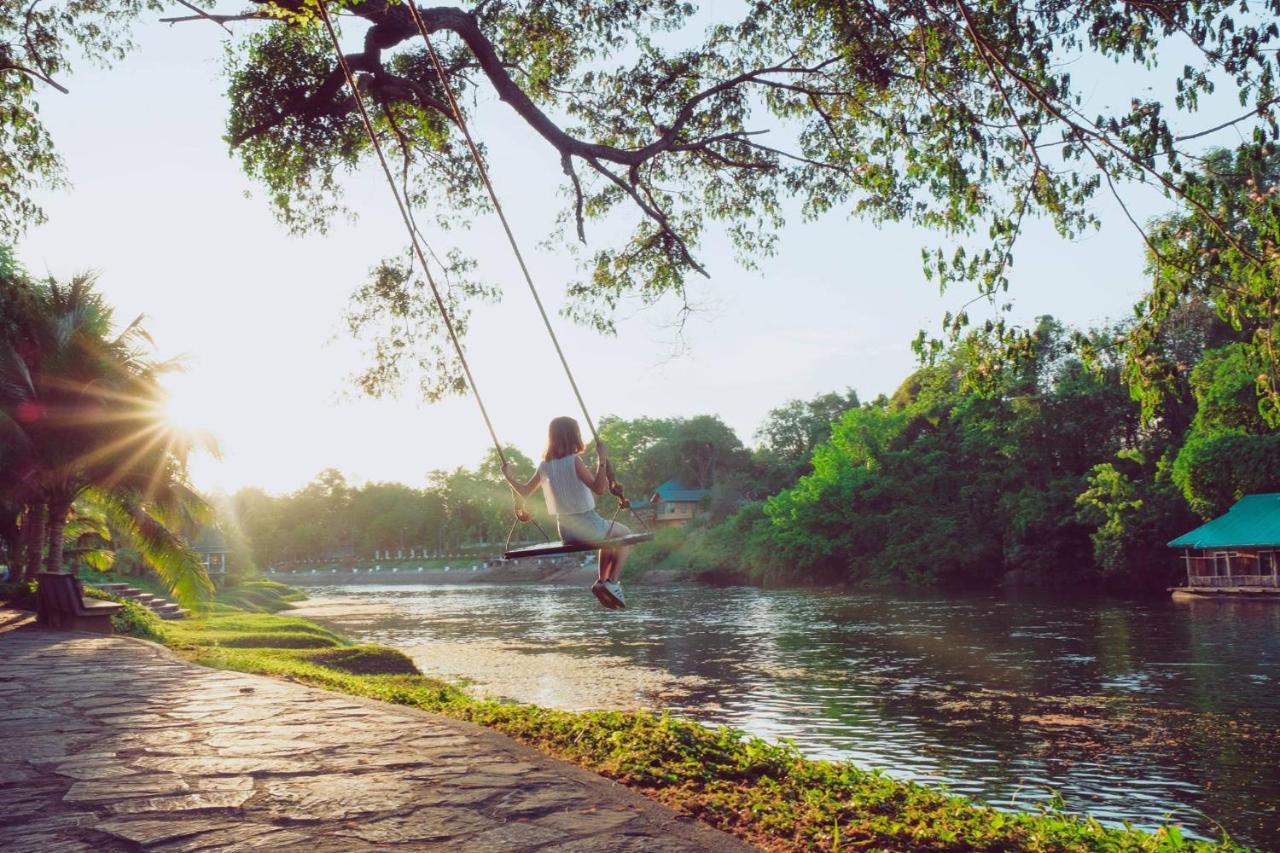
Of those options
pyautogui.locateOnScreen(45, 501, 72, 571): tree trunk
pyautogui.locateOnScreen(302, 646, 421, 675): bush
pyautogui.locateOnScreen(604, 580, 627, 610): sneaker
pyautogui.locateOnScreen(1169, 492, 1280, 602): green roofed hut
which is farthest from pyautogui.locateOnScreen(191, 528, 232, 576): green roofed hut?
pyautogui.locateOnScreen(604, 580, 627, 610): sneaker

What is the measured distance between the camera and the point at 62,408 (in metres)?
19.2

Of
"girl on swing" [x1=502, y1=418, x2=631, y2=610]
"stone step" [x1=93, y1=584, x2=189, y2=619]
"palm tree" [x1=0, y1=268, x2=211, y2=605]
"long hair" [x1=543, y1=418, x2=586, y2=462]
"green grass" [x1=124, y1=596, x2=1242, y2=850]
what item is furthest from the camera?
"stone step" [x1=93, y1=584, x2=189, y2=619]

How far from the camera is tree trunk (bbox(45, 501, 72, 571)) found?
19625mm

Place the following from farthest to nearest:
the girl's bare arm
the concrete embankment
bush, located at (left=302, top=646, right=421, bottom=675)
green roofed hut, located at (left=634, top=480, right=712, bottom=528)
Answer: green roofed hut, located at (left=634, top=480, right=712, bottom=528) → the concrete embankment → bush, located at (left=302, top=646, right=421, bottom=675) → the girl's bare arm

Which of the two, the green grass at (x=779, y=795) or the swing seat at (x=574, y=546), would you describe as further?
the swing seat at (x=574, y=546)

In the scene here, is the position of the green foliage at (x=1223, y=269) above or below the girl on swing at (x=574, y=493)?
above

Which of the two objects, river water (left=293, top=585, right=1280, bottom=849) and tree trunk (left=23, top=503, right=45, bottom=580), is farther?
tree trunk (left=23, top=503, right=45, bottom=580)

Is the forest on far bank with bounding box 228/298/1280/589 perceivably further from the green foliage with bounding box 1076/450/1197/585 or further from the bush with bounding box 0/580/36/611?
the bush with bounding box 0/580/36/611

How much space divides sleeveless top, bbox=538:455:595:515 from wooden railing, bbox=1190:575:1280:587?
3815cm

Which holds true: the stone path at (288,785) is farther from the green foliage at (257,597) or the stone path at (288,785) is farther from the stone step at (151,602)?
the green foliage at (257,597)

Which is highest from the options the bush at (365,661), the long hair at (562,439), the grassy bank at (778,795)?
the long hair at (562,439)

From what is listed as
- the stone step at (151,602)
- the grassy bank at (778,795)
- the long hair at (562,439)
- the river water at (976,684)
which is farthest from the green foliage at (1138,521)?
the long hair at (562,439)

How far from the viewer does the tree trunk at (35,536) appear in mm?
21016

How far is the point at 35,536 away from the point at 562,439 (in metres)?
18.0
